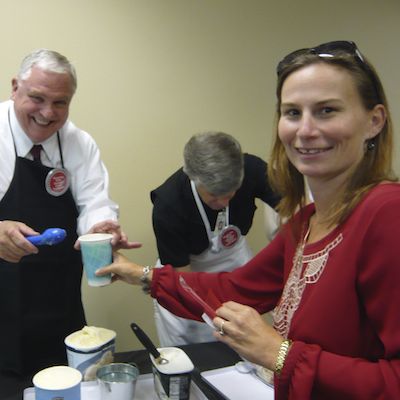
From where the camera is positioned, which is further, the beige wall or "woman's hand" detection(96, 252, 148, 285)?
the beige wall

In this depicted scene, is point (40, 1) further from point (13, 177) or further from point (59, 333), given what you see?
point (59, 333)

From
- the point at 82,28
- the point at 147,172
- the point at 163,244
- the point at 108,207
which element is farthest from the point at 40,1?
the point at 163,244

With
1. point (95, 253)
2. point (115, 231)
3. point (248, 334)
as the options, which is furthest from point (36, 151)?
point (248, 334)

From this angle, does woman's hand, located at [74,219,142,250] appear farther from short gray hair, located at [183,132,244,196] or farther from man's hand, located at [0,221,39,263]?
short gray hair, located at [183,132,244,196]

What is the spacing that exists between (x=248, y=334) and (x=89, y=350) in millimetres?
407

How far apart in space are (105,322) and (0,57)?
4.81ft

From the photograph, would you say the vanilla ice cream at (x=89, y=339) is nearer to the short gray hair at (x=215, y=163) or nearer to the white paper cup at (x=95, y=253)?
the white paper cup at (x=95, y=253)

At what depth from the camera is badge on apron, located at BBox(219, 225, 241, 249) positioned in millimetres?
2010

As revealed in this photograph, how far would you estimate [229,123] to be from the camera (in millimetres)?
2670

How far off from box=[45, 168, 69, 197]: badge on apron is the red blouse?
100 cm

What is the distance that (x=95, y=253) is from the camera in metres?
1.26

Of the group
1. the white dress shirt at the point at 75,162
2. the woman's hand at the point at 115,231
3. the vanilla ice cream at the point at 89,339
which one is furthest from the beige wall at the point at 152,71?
the vanilla ice cream at the point at 89,339

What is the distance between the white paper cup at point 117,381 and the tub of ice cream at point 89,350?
0.05 meters

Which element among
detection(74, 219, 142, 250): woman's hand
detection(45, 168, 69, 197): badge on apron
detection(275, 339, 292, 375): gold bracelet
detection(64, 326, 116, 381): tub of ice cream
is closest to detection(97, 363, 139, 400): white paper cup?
detection(64, 326, 116, 381): tub of ice cream
